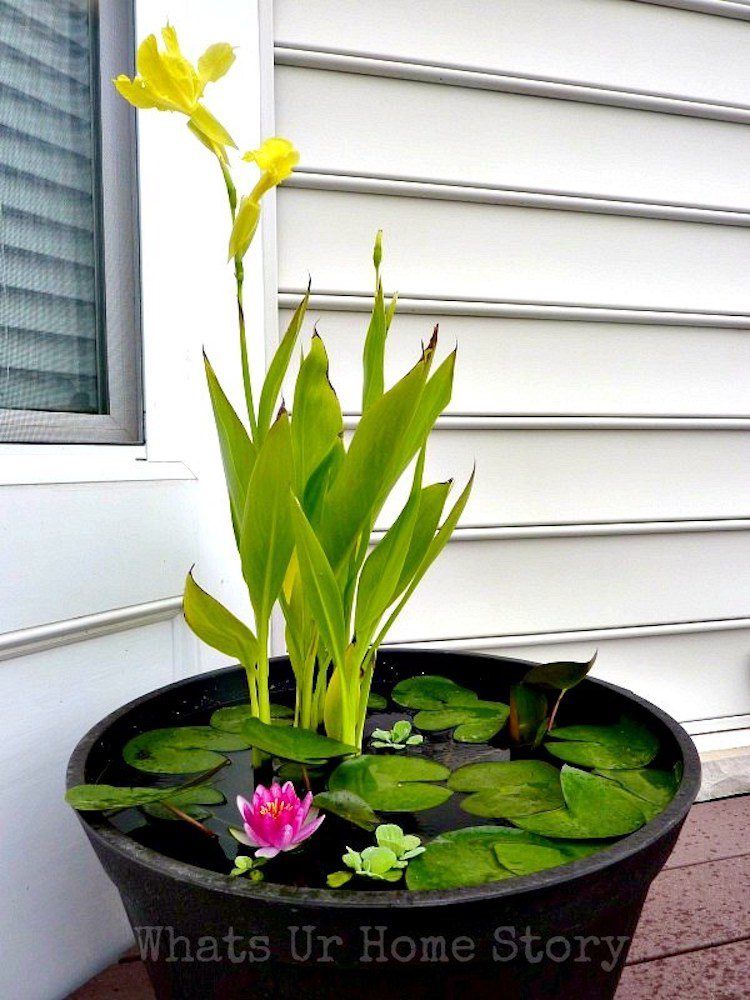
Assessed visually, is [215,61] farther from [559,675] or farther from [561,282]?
[561,282]

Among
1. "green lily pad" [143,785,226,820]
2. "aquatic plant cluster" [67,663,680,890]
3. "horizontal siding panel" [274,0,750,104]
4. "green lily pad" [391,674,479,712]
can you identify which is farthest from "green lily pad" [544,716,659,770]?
"horizontal siding panel" [274,0,750,104]

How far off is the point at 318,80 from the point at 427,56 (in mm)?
188

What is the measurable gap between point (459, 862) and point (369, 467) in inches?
12.3

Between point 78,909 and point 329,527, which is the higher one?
point 329,527

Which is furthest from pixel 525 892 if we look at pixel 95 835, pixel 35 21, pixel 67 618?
pixel 35 21

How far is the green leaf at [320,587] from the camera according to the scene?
609 millimetres

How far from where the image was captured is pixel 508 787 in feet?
2.30

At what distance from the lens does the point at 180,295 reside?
1031 millimetres

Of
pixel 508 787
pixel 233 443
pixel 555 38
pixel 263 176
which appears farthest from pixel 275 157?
pixel 555 38

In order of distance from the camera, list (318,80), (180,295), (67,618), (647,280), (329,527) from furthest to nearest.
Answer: (647,280)
(318,80)
(180,295)
(67,618)
(329,527)

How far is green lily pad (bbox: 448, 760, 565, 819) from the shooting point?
0.66 m

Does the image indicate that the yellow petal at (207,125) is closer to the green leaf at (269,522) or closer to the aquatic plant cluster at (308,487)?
the aquatic plant cluster at (308,487)

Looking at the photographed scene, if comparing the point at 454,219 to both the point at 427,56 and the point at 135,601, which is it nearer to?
the point at 427,56

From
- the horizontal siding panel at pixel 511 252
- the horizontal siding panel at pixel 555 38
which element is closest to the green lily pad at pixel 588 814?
the horizontal siding panel at pixel 511 252
